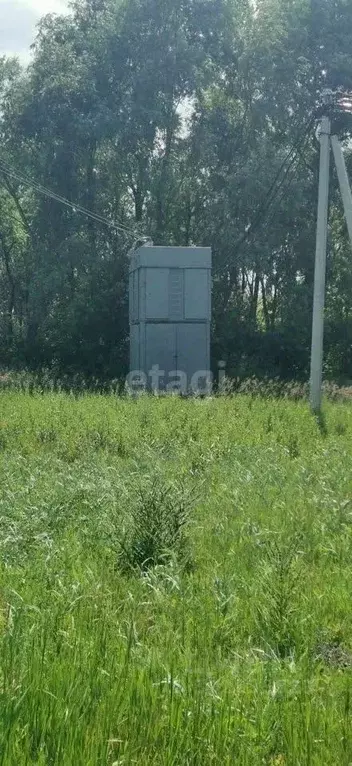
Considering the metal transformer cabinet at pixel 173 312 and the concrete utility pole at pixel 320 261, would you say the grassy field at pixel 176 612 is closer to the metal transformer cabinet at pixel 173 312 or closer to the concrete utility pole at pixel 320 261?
the concrete utility pole at pixel 320 261

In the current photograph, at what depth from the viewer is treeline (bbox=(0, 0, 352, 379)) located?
109 ft

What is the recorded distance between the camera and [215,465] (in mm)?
10055

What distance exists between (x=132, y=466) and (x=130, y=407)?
5098mm

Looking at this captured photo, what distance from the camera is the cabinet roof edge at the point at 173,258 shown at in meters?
23.1

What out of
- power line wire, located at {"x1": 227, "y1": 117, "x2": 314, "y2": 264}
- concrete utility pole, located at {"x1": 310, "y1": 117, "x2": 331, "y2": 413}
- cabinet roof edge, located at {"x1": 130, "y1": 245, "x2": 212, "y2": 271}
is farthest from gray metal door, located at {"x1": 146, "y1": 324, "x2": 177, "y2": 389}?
power line wire, located at {"x1": 227, "y1": 117, "x2": 314, "y2": 264}

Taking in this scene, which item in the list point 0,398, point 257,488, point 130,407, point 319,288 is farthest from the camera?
point 319,288

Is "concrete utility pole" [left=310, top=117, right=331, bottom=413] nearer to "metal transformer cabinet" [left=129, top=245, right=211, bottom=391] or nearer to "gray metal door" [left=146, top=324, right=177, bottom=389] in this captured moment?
"metal transformer cabinet" [left=129, top=245, right=211, bottom=391]

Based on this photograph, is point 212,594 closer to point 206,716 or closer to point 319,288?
point 206,716

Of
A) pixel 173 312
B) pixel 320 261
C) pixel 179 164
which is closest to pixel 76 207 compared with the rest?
pixel 179 164

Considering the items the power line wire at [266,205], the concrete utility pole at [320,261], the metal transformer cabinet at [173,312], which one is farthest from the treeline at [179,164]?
the concrete utility pole at [320,261]

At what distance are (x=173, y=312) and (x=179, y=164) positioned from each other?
1411cm

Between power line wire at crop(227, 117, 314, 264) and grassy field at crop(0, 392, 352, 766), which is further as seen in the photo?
power line wire at crop(227, 117, 314, 264)

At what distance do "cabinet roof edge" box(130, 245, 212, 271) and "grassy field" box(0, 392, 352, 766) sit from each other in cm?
1304

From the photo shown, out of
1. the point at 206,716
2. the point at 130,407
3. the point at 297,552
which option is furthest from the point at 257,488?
the point at 130,407
